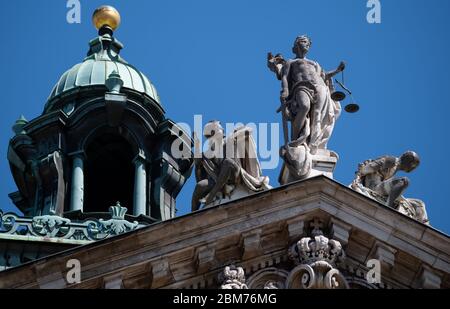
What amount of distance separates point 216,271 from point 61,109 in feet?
37.4

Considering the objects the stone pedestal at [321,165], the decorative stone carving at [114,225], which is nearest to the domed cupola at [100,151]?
the decorative stone carving at [114,225]

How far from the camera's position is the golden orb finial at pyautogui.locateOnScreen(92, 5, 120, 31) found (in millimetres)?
45062

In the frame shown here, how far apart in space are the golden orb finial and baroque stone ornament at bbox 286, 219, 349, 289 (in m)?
14.5

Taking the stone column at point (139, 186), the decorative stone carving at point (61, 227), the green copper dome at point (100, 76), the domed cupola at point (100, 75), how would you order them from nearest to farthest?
the decorative stone carving at point (61, 227), the stone column at point (139, 186), the domed cupola at point (100, 75), the green copper dome at point (100, 76)

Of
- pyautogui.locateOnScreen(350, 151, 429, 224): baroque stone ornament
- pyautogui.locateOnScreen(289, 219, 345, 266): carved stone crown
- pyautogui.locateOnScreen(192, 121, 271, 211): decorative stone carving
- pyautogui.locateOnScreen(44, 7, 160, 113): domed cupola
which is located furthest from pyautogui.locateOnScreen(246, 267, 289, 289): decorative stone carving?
pyautogui.locateOnScreen(44, 7, 160, 113): domed cupola

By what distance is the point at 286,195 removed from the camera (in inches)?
1252

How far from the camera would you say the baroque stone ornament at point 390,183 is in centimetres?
3309

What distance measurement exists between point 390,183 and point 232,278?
144 inches

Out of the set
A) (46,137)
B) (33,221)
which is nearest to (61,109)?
(46,137)

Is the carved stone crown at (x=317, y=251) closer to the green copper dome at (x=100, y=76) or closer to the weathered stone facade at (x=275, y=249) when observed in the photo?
the weathered stone facade at (x=275, y=249)

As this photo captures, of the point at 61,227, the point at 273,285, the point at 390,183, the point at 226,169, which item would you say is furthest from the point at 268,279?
the point at 61,227

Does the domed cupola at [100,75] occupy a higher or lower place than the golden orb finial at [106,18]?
lower

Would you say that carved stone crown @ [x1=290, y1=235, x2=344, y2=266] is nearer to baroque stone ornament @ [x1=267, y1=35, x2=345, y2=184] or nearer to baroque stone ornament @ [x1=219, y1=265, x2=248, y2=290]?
baroque stone ornament @ [x1=219, y1=265, x2=248, y2=290]

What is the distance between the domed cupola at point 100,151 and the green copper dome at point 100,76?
0.02 metres
